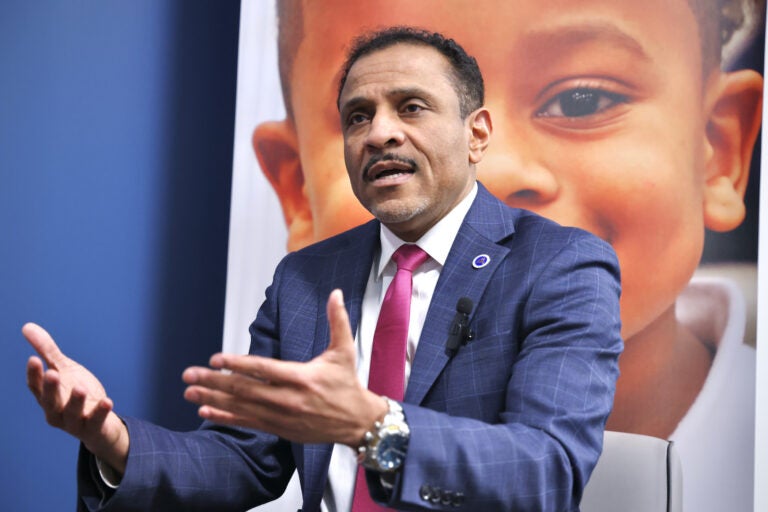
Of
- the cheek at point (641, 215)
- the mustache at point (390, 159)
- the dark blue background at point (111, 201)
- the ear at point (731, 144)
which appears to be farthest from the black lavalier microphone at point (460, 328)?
the dark blue background at point (111, 201)

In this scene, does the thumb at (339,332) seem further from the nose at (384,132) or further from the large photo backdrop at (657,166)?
the large photo backdrop at (657,166)

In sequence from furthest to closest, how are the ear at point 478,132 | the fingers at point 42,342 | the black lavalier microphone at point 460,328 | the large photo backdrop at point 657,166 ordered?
the large photo backdrop at point 657,166, the ear at point 478,132, the black lavalier microphone at point 460,328, the fingers at point 42,342

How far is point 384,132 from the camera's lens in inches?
76.5

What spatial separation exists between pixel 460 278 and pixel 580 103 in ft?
3.16

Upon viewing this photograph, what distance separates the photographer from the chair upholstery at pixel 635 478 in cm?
171

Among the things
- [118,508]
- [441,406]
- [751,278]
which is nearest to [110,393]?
[118,508]

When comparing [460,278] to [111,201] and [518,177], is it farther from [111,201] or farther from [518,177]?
[111,201]

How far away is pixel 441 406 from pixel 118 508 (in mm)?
653

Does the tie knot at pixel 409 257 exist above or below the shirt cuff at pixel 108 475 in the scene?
above

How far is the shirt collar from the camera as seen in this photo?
77.2 inches

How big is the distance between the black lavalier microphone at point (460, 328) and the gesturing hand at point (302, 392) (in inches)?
19.4

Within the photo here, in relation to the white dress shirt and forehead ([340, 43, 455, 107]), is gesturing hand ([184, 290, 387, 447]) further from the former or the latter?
forehead ([340, 43, 455, 107])

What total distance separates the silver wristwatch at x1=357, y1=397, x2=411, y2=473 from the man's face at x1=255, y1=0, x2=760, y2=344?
53.4 inches

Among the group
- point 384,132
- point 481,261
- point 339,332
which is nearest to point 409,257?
point 481,261
